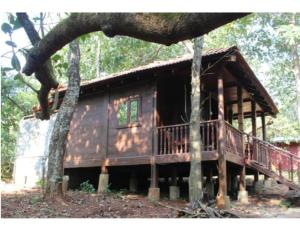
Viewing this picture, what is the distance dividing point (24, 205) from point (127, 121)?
16.8 ft

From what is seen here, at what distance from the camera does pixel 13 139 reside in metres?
27.4

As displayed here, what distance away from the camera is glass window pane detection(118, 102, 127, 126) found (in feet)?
46.1

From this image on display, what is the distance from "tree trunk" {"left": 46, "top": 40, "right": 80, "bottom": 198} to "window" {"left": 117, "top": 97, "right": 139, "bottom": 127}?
2977 mm

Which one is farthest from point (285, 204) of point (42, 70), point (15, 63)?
point (15, 63)

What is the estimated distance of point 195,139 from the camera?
11094 mm

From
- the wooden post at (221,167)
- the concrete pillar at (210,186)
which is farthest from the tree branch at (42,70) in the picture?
the concrete pillar at (210,186)

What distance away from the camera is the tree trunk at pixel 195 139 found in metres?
10.6

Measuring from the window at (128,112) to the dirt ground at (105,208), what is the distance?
2.62 meters

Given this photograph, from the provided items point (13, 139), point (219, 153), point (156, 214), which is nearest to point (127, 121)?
point (219, 153)

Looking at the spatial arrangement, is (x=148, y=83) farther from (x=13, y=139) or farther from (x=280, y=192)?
(x=13, y=139)

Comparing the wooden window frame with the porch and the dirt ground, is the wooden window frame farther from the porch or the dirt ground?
the dirt ground

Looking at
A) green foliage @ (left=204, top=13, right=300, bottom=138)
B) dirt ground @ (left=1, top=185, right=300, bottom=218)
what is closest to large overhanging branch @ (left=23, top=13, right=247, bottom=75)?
dirt ground @ (left=1, top=185, right=300, bottom=218)

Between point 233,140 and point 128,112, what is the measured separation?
12.1 ft
